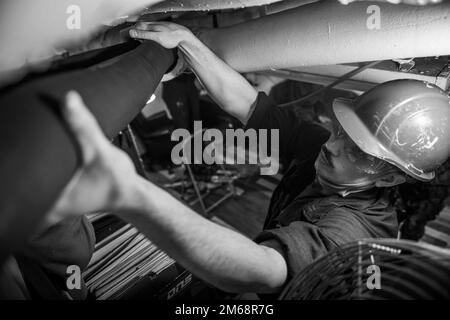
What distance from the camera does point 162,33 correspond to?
1.00 meters

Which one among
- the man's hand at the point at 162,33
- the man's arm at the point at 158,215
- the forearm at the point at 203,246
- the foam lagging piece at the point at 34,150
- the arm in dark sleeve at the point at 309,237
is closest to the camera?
the foam lagging piece at the point at 34,150

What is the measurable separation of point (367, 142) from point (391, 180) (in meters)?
0.23

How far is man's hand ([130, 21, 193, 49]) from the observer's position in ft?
3.19

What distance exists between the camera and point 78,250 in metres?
0.81

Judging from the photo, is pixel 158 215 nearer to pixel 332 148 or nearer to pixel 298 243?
pixel 298 243

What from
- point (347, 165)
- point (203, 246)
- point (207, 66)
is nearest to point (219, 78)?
point (207, 66)

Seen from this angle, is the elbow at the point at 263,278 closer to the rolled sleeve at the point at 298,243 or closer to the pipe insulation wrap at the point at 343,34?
the rolled sleeve at the point at 298,243

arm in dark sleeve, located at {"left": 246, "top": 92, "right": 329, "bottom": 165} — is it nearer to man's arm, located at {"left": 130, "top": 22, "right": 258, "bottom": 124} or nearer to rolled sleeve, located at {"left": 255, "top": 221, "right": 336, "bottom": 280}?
man's arm, located at {"left": 130, "top": 22, "right": 258, "bottom": 124}

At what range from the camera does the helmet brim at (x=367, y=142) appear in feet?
3.53

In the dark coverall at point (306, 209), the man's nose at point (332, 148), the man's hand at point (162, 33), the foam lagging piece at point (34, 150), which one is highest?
the man's hand at point (162, 33)

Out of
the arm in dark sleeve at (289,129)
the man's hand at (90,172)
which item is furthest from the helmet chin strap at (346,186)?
the man's hand at (90,172)

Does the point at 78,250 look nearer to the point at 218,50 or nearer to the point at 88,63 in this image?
the point at 88,63

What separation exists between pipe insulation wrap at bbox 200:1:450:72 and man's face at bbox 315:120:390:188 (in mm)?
347

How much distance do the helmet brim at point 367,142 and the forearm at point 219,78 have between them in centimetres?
44
